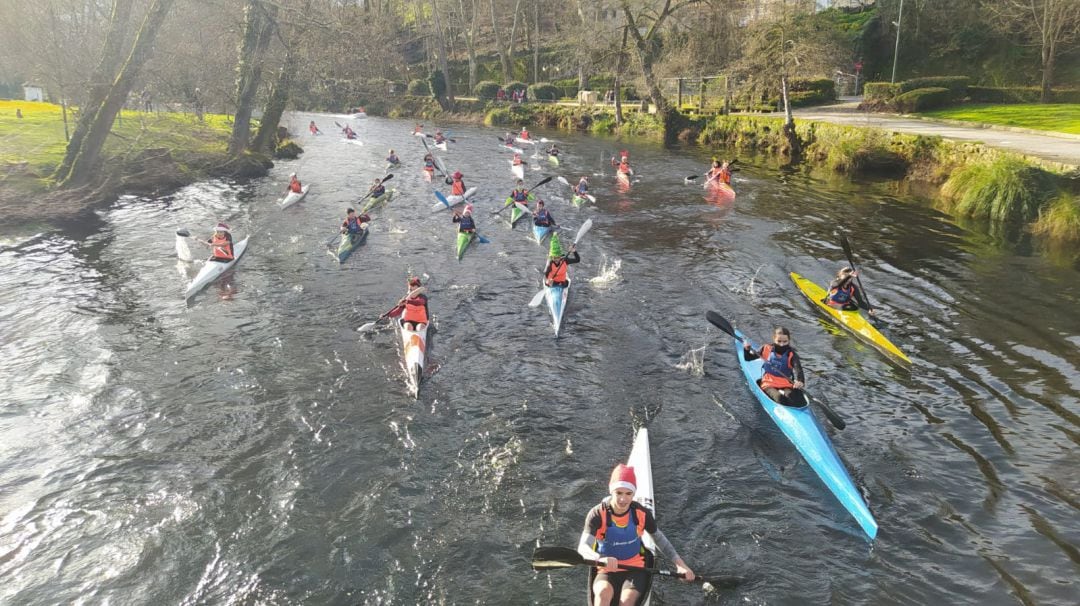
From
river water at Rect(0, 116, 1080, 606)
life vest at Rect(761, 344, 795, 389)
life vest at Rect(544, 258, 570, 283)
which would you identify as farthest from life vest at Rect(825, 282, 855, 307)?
life vest at Rect(544, 258, 570, 283)

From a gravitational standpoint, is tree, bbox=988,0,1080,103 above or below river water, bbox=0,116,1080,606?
above

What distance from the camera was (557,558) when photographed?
234 inches

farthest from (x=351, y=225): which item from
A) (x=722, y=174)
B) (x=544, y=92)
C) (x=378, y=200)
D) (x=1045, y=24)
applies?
(x=544, y=92)

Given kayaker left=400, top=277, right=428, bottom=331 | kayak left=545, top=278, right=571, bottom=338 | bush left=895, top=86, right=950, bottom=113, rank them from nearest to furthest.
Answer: kayaker left=400, top=277, right=428, bottom=331, kayak left=545, top=278, right=571, bottom=338, bush left=895, top=86, right=950, bottom=113

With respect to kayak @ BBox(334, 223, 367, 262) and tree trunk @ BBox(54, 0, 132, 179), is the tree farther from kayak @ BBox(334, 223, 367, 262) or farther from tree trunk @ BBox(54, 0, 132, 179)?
tree trunk @ BBox(54, 0, 132, 179)

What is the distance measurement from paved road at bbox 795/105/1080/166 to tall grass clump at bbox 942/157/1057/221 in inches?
33.2

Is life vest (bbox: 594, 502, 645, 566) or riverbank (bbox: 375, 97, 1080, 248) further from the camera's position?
riverbank (bbox: 375, 97, 1080, 248)

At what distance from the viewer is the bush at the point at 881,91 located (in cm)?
3731

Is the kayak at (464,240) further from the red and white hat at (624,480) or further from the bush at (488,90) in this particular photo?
the bush at (488,90)

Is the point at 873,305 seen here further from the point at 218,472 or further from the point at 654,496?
the point at 218,472

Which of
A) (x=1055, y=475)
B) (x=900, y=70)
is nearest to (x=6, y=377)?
(x=1055, y=475)

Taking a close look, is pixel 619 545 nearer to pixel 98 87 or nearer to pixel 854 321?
pixel 854 321

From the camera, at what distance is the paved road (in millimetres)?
20844

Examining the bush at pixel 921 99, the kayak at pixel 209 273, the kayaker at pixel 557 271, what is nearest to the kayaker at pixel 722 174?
the kayaker at pixel 557 271
